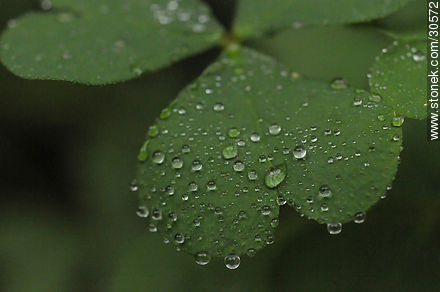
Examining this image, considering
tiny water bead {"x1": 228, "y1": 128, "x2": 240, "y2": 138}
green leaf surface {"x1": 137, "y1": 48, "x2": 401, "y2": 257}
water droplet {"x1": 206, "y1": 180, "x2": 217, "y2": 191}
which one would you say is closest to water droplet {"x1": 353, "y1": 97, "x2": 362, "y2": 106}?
green leaf surface {"x1": 137, "y1": 48, "x2": 401, "y2": 257}

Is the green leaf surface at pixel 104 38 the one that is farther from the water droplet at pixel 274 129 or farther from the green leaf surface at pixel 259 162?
the water droplet at pixel 274 129

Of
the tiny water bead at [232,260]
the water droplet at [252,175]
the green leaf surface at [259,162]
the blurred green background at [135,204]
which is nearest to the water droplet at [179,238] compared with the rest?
the green leaf surface at [259,162]

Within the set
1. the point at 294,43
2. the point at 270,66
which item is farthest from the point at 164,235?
the point at 294,43

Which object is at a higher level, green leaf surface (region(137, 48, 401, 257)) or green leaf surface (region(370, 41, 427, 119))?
green leaf surface (region(370, 41, 427, 119))

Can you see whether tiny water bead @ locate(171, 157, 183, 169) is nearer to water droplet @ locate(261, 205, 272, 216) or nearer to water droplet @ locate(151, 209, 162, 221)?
water droplet @ locate(151, 209, 162, 221)

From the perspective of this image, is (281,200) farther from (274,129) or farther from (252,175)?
(274,129)

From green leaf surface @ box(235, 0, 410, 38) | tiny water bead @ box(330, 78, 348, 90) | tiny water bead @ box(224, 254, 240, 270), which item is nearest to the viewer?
tiny water bead @ box(224, 254, 240, 270)
